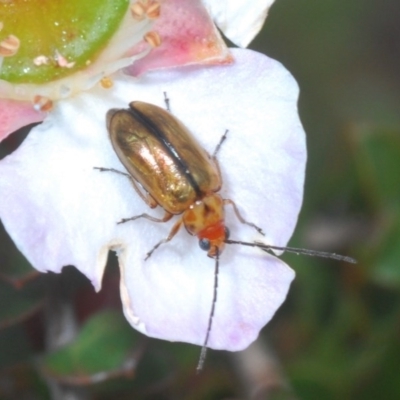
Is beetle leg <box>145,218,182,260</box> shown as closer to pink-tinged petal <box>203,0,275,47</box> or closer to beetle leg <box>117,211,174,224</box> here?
beetle leg <box>117,211,174,224</box>

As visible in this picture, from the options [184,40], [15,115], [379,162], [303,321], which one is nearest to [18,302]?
[15,115]

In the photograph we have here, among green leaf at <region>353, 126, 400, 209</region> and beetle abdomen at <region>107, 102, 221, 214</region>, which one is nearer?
beetle abdomen at <region>107, 102, 221, 214</region>

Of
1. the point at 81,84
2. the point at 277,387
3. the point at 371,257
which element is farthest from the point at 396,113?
the point at 81,84

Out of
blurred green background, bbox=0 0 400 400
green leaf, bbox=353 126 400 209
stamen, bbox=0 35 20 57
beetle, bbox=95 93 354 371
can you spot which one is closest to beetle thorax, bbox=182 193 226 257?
beetle, bbox=95 93 354 371

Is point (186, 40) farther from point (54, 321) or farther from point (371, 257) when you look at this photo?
point (371, 257)

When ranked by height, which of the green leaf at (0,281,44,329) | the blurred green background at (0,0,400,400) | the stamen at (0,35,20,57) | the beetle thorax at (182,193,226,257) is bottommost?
the blurred green background at (0,0,400,400)

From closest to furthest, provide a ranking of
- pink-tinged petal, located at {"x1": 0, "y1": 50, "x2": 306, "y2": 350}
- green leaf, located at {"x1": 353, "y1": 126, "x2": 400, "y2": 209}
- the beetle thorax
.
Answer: pink-tinged petal, located at {"x1": 0, "y1": 50, "x2": 306, "y2": 350}
the beetle thorax
green leaf, located at {"x1": 353, "y1": 126, "x2": 400, "y2": 209}

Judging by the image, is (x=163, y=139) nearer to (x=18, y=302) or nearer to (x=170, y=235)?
(x=170, y=235)
